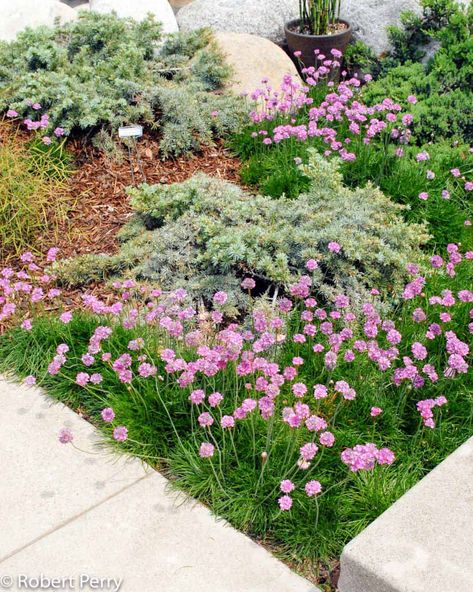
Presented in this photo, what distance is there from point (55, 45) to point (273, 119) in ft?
6.50

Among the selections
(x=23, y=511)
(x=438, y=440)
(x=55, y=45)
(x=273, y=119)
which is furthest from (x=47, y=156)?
(x=438, y=440)

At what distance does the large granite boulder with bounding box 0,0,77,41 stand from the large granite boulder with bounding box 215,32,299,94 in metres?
1.60

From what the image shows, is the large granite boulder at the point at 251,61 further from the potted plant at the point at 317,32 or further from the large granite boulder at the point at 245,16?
the large granite boulder at the point at 245,16

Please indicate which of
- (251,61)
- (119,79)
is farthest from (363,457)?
(251,61)

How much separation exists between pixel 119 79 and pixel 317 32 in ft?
8.25

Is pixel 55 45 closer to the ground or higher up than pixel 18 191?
higher up

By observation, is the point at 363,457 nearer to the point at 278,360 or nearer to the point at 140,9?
the point at 278,360

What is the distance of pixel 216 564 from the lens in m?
2.62

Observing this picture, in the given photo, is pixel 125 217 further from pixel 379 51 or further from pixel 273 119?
pixel 379 51

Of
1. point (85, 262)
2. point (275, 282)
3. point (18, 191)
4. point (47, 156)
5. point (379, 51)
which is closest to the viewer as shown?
point (275, 282)

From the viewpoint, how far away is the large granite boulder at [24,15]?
22.2ft

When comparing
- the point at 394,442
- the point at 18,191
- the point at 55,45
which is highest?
the point at 55,45

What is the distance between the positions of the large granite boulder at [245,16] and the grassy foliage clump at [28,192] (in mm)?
2909

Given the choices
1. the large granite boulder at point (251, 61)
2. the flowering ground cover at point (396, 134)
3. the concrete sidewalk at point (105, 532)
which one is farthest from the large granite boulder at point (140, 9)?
the concrete sidewalk at point (105, 532)
